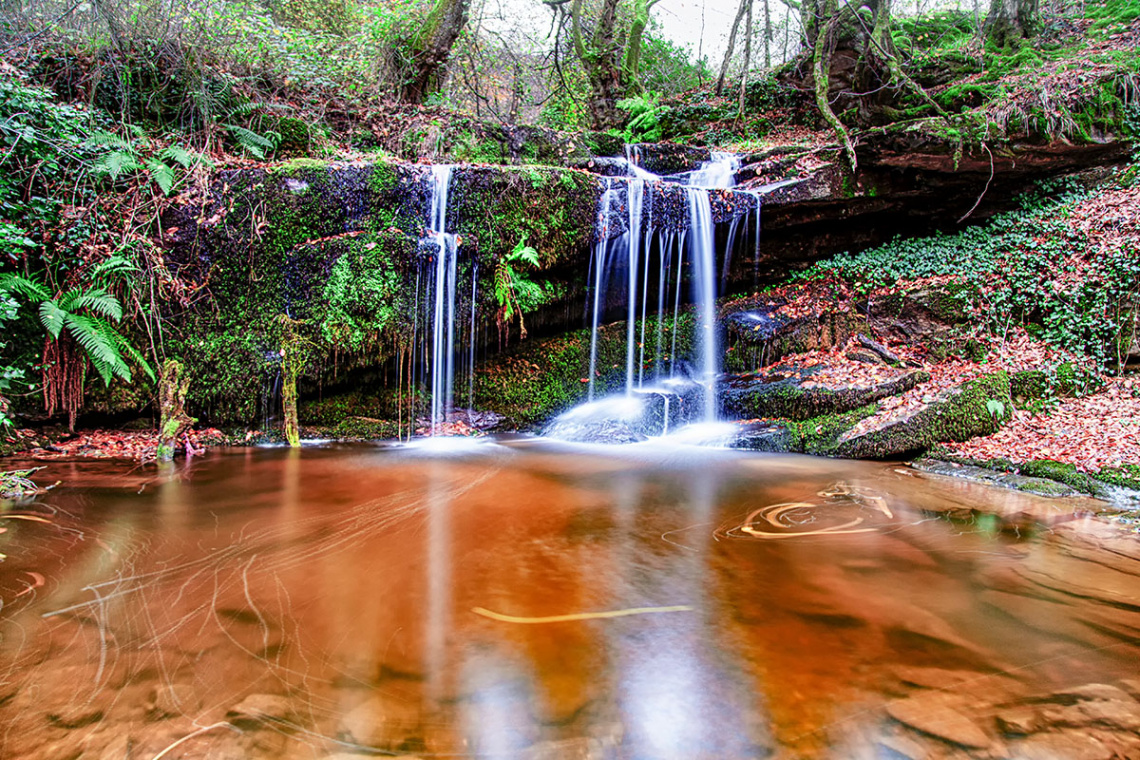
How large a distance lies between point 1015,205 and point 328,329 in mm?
11072

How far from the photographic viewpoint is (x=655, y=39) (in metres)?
16.7

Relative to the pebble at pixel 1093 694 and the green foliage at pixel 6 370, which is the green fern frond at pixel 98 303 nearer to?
the green foliage at pixel 6 370

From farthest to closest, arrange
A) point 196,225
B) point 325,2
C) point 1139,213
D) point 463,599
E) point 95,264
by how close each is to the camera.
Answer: point 325,2 < point 1139,213 < point 196,225 < point 95,264 < point 463,599

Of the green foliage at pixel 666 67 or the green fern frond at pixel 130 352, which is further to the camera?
the green foliage at pixel 666 67

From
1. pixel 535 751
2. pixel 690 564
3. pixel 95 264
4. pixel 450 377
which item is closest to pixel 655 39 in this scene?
pixel 450 377

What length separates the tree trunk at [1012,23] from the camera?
1092 cm

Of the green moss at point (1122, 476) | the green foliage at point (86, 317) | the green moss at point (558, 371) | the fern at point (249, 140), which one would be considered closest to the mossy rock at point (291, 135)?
the fern at point (249, 140)

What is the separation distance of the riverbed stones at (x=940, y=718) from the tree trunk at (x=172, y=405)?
6.81 metres

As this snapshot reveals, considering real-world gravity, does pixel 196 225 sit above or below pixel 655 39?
below

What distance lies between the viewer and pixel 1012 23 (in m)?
11.0

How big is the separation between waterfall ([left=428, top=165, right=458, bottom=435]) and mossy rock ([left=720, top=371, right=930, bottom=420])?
398 centimetres

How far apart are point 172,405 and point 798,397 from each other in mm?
7595

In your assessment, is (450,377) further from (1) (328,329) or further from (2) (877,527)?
(2) (877,527)

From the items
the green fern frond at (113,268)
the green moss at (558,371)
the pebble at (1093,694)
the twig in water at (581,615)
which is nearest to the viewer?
the pebble at (1093,694)
